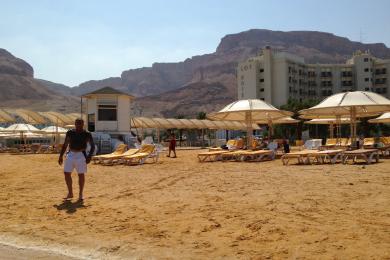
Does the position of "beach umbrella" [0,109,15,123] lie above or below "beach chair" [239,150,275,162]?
above

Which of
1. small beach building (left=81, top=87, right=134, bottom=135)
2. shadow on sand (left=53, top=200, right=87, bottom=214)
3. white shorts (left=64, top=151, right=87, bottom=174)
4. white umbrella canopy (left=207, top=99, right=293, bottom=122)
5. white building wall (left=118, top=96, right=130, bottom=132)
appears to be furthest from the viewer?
white building wall (left=118, top=96, right=130, bottom=132)

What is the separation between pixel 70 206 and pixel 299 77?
8638cm

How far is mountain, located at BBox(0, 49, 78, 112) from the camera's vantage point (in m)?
111

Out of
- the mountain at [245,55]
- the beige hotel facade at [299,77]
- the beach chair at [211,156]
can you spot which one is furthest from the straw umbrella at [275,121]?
the mountain at [245,55]

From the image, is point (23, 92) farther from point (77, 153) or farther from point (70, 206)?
point (70, 206)

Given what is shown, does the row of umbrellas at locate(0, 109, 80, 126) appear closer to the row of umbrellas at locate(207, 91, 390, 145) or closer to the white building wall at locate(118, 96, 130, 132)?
the white building wall at locate(118, 96, 130, 132)

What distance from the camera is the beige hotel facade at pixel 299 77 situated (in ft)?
282

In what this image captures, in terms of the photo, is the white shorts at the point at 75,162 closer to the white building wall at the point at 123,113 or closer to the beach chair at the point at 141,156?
the beach chair at the point at 141,156

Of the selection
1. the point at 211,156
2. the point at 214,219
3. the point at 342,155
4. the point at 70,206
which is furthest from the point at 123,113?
the point at 214,219

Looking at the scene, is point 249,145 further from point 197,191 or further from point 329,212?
point 329,212

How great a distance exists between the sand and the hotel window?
49.5ft

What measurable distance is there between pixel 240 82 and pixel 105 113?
228 feet

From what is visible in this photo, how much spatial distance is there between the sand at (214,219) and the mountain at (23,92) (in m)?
100

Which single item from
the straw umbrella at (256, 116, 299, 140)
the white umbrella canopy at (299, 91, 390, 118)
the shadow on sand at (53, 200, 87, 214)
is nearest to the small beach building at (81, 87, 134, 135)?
the straw umbrella at (256, 116, 299, 140)
